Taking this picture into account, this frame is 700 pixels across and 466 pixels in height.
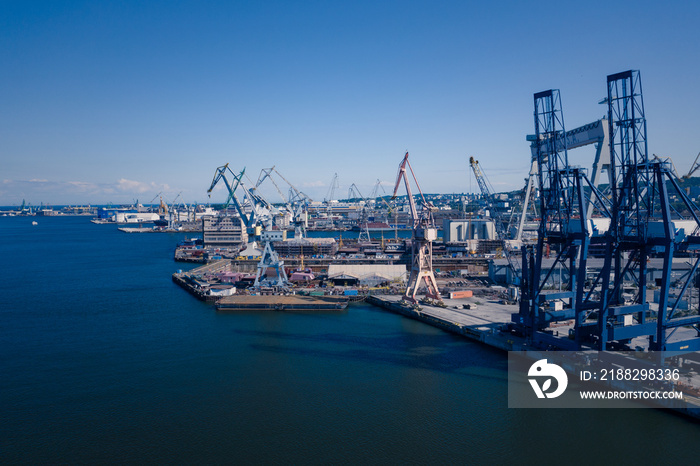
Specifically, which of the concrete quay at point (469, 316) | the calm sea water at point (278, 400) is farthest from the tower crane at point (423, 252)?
the calm sea water at point (278, 400)

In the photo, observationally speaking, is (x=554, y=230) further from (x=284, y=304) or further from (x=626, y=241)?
(x=284, y=304)

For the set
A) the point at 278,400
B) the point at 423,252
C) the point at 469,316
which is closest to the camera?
the point at 278,400

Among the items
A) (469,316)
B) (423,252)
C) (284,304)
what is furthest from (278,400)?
(423,252)

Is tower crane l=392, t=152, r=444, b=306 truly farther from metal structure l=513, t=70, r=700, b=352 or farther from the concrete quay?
metal structure l=513, t=70, r=700, b=352

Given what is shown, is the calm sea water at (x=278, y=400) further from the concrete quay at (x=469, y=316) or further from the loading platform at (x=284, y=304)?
the loading platform at (x=284, y=304)

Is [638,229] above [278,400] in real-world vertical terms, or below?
above

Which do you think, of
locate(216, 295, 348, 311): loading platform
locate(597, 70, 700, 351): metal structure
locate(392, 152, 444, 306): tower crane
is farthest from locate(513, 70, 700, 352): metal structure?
locate(216, 295, 348, 311): loading platform

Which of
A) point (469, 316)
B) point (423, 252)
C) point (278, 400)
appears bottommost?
point (278, 400)

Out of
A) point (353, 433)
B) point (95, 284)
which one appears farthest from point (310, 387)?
point (95, 284)

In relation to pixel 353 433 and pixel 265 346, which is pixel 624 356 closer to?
pixel 353 433
